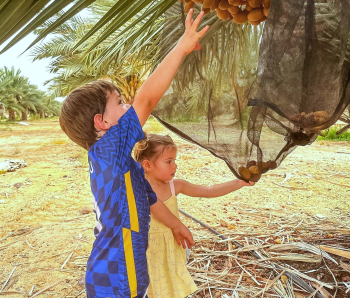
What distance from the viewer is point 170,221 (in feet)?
5.08

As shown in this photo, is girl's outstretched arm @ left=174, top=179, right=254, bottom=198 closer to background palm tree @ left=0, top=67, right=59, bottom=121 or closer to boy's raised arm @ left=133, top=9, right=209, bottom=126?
boy's raised arm @ left=133, top=9, right=209, bottom=126

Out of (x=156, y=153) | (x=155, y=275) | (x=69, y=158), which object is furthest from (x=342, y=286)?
(x=69, y=158)

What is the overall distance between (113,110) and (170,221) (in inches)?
24.0

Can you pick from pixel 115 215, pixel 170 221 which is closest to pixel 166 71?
pixel 115 215

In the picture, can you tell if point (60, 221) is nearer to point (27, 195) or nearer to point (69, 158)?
point (27, 195)

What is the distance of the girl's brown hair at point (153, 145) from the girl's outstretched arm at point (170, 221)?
0.23m

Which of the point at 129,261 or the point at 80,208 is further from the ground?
the point at 129,261

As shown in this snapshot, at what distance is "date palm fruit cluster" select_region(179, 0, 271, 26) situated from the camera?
0.75 metres

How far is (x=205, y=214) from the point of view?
11.4 ft

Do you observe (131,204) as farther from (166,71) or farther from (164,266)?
(164,266)

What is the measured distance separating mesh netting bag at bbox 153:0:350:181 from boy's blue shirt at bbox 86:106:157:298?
170 mm

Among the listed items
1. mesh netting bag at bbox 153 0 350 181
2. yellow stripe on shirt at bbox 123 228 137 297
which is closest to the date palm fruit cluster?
mesh netting bag at bbox 153 0 350 181

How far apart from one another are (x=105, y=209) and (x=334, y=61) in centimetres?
79

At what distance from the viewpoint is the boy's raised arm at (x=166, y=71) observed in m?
0.90
